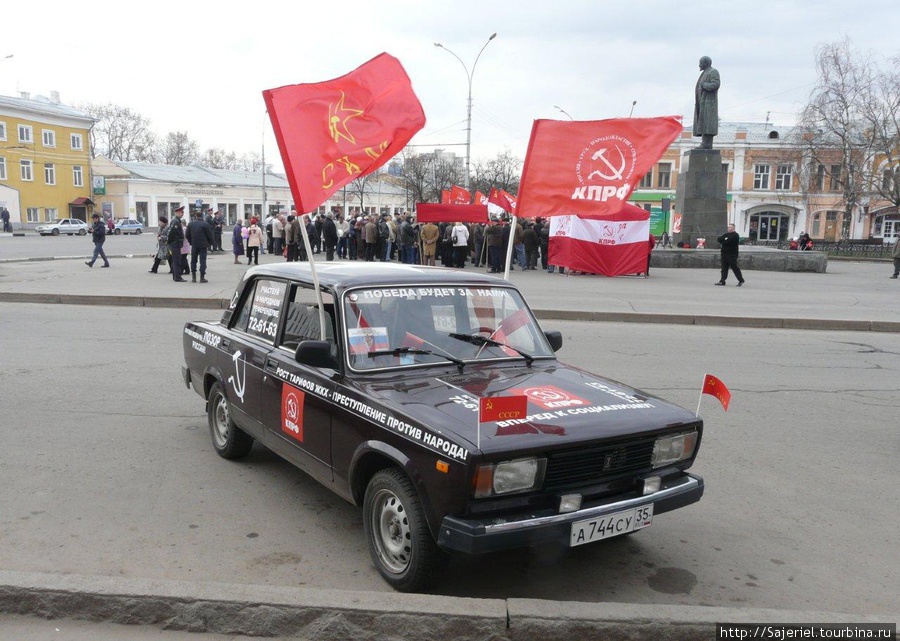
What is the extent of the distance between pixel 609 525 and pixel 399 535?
1.06 metres

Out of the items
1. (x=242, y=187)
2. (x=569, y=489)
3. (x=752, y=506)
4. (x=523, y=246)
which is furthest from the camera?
(x=242, y=187)

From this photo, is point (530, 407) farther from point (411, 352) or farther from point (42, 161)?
point (42, 161)

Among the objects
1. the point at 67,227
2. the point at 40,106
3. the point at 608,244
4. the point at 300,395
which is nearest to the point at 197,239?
the point at 608,244

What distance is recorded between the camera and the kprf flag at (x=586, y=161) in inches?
269

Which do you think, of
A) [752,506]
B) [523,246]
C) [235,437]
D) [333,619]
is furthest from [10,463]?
[523,246]

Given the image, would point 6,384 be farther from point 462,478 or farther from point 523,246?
point 523,246

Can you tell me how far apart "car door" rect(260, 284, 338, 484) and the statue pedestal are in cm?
2672

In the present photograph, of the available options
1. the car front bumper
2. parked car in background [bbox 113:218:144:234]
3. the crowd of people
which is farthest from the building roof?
the car front bumper

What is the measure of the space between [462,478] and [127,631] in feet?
5.54

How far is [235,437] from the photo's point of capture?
18.5ft

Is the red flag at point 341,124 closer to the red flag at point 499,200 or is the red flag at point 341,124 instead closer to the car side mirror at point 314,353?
the car side mirror at point 314,353

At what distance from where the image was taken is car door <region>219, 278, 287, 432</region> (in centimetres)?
515

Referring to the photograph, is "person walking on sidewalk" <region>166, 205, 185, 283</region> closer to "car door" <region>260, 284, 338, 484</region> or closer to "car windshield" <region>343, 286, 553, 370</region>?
"car door" <region>260, 284, 338, 484</region>

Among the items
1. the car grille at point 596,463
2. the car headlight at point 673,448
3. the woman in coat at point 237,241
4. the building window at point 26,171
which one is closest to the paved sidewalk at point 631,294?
the woman in coat at point 237,241
